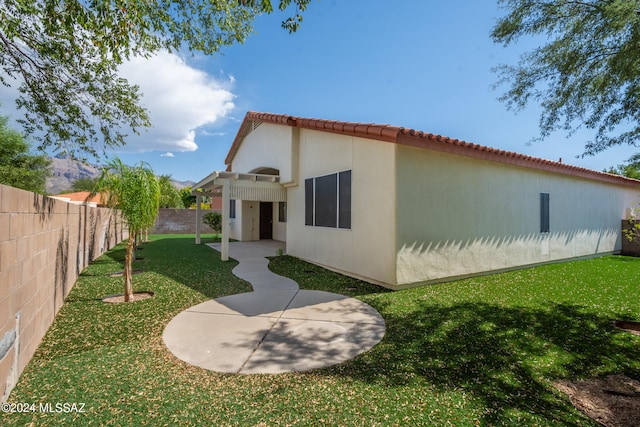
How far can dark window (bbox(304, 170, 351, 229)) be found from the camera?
8.34 m

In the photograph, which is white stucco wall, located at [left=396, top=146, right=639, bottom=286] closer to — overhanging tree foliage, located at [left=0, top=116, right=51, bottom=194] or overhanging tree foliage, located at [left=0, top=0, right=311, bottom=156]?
overhanging tree foliage, located at [left=0, top=0, right=311, bottom=156]

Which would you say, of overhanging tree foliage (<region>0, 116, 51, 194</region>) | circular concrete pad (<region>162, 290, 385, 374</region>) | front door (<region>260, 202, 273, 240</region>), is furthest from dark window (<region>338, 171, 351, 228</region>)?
overhanging tree foliage (<region>0, 116, 51, 194</region>)

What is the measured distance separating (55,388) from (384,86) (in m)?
10.1

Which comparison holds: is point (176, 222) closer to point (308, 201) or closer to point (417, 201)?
point (308, 201)

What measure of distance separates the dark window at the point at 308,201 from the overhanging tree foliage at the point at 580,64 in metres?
6.13

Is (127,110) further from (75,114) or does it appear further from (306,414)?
(306,414)

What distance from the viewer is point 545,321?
512 cm

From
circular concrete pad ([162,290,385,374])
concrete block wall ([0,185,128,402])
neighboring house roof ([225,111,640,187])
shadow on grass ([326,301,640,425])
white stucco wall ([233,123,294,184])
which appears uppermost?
white stucco wall ([233,123,294,184])

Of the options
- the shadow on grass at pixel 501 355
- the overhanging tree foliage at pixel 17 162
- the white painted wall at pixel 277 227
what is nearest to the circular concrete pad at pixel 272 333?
the shadow on grass at pixel 501 355

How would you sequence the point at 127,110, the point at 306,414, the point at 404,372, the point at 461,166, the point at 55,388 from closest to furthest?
the point at 306,414 → the point at 55,388 → the point at 404,372 → the point at 127,110 → the point at 461,166

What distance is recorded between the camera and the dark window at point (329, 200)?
27.3 feet

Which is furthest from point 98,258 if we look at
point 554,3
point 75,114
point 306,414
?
point 554,3

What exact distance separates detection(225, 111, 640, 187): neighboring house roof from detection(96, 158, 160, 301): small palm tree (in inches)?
195

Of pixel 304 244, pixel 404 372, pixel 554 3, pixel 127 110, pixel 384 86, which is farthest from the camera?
pixel 304 244
